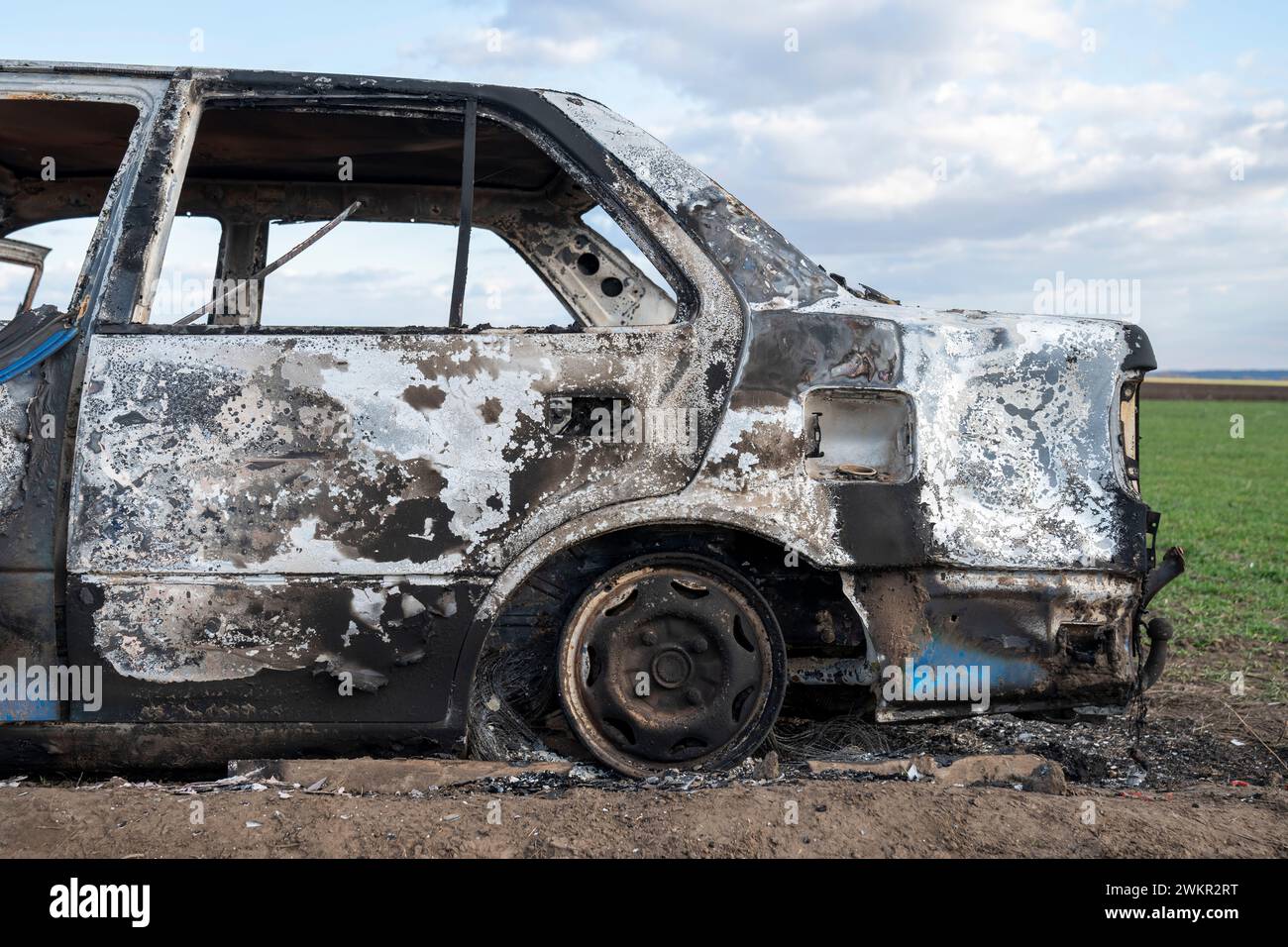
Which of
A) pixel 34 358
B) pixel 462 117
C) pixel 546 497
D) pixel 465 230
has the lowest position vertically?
pixel 546 497

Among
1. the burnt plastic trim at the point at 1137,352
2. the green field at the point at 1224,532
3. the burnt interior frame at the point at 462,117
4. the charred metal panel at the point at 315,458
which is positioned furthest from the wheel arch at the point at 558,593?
the green field at the point at 1224,532

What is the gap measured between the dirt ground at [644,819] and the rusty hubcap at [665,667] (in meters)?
0.11

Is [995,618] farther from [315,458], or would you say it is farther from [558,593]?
[315,458]

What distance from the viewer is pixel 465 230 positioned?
10.5ft

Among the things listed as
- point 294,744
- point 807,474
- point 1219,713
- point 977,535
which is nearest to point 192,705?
point 294,744

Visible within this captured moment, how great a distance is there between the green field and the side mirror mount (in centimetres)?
585

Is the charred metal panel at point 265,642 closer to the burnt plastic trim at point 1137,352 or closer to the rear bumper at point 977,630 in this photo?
the rear bumper at point 977,630

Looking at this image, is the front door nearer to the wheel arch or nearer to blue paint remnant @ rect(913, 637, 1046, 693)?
the wheel arch

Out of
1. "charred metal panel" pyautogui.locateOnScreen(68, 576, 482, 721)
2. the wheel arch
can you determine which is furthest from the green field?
"charred metal panel" pyautogui.locateOnScreen(68, 576, 482, 721)

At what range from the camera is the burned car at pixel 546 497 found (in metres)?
2.98

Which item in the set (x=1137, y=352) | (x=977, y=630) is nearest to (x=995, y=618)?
(x=977, y=630)

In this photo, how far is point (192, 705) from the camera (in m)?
3.01

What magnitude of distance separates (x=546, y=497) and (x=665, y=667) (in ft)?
1.96

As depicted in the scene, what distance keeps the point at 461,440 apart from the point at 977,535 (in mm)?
1416
